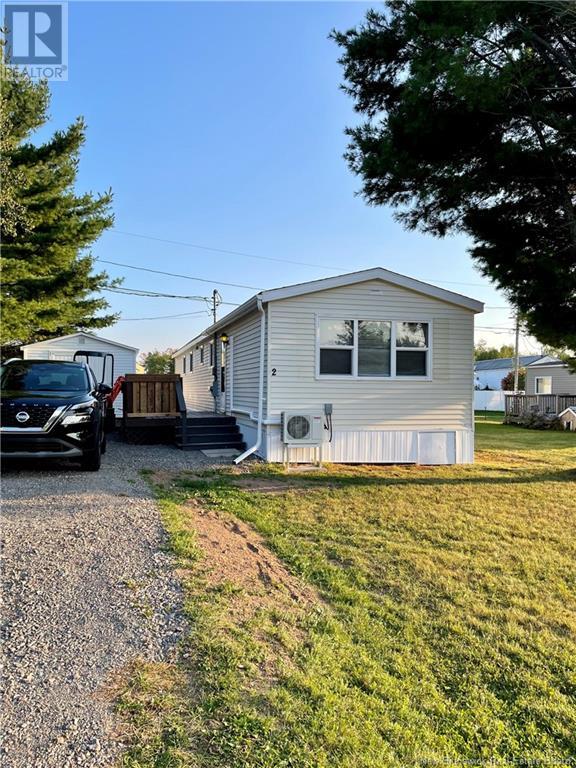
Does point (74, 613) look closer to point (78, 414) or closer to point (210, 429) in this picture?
point (78, 414)

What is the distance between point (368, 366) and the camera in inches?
364

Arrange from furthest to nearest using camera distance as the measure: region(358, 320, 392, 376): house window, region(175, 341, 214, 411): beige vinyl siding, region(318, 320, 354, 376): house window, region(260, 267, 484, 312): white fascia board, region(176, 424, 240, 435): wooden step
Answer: region(175, 341, 214, 411): beige vinyl siding → region(176, 424, 240, 435): wooden step → region(358, 320, 392, 376): house window → region(318, 320, 354, 376): house window → region(260, 267, 484, 312): white fascia board

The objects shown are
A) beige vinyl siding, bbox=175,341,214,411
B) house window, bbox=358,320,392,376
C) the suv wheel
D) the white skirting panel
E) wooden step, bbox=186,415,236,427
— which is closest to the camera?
the suv wheel

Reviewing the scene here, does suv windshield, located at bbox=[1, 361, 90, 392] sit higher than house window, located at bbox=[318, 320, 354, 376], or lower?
lower

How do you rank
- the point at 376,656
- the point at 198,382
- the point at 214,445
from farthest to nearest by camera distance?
1. the point at 198,382
2. the point at 214,445
3. the point at 376,656

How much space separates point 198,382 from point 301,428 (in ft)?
29.3

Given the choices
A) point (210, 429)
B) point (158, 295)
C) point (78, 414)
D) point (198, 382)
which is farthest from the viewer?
point (158, 295)

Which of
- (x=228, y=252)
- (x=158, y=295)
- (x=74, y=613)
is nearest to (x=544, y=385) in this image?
(x=228, y=252)

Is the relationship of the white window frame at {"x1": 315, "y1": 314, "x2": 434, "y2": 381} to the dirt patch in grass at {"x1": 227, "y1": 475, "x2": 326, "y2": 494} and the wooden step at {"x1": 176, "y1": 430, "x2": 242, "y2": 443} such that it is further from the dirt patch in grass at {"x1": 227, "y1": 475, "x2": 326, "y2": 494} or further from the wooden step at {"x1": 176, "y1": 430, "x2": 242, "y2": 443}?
the wooden step at {"x1": 176, "y1": 430, "x2": 242, "y2": 443}

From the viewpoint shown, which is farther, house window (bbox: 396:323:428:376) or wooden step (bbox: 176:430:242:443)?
wooden step (bbox: 176:430:242:443)

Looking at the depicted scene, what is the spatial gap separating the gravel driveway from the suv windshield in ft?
6.43

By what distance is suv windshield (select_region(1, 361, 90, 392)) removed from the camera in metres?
7.26

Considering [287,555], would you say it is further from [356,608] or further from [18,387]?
[18,387]

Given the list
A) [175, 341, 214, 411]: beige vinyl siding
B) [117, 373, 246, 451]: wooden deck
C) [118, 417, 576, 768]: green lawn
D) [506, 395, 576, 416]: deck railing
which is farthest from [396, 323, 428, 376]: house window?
[506, 395, 576, 416]: deck railing
